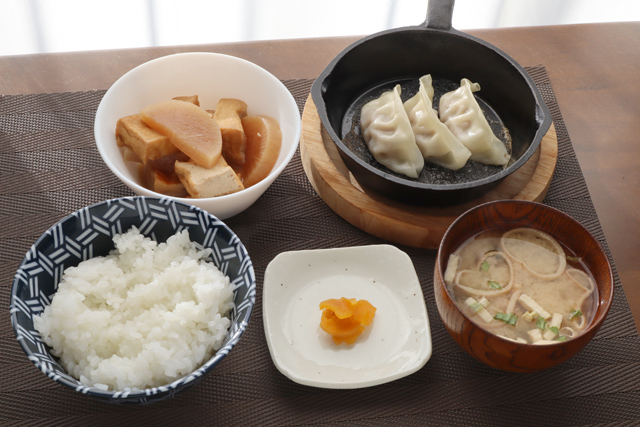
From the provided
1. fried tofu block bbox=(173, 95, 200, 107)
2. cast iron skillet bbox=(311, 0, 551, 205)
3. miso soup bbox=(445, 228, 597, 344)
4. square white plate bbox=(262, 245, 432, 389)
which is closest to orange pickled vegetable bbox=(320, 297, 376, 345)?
square white plate bbox=(262, 245, 432, 389)

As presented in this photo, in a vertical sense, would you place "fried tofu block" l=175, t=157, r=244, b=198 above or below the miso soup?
above

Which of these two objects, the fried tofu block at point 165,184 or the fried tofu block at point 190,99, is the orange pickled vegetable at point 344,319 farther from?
the fried tofu block at point 190,99

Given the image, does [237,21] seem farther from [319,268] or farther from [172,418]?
[172,418]

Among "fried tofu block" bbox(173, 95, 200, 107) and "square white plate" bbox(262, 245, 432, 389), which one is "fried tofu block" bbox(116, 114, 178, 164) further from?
"square white plate" bbox(262, 245, 432, 389)

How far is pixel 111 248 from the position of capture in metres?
1.45

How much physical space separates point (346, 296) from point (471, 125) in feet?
2.19

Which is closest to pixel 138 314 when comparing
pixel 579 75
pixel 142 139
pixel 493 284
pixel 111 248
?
pixel 111 248

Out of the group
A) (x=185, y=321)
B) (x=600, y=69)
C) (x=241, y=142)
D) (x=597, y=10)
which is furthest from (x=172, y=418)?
(x=597, y=10)

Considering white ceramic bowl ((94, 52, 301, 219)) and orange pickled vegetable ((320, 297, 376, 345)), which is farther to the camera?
white ceramic bowl ((94, 52, 301, 219))

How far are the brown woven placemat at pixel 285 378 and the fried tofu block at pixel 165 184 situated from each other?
0.16 metres

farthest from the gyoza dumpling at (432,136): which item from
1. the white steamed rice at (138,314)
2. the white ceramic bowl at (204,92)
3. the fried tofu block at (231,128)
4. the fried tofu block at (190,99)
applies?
the white steamed rice at (138,314)

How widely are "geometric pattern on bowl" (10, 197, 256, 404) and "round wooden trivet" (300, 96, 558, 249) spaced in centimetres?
42

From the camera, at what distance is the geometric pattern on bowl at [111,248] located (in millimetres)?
1197

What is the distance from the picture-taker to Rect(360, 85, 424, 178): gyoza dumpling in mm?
1772
